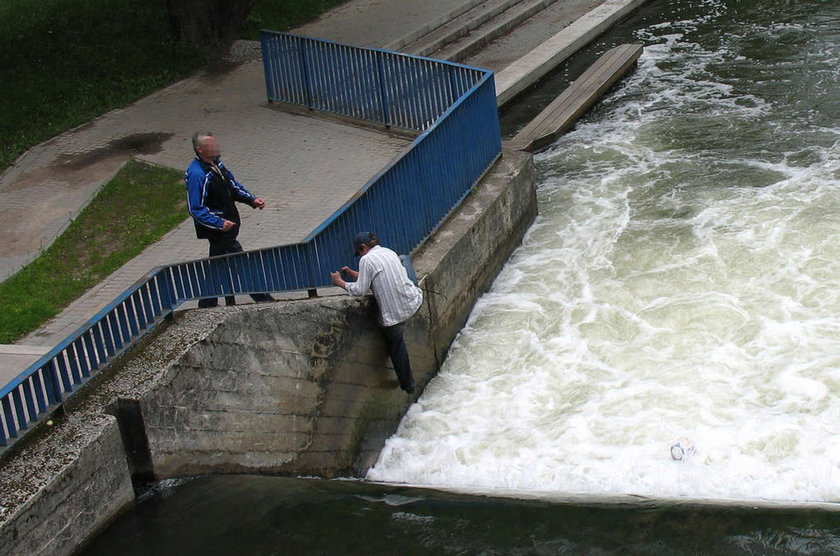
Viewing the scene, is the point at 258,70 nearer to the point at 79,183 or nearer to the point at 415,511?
the point at 79,183

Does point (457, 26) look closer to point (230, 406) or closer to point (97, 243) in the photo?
point (97, 243)

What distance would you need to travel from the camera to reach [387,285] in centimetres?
858

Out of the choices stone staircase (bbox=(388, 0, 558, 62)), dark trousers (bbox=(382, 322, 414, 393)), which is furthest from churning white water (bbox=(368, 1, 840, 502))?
stone staircase (bbox=(388, 0, 558, 62))

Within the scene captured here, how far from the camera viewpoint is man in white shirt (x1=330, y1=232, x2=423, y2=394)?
334 inches

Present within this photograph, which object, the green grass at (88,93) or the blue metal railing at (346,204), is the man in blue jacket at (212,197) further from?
the green grass at (88,93)

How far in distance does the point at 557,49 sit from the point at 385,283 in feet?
37.5

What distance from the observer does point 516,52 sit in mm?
19031

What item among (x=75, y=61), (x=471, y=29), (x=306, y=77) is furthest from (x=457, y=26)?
(x=75, y=61)

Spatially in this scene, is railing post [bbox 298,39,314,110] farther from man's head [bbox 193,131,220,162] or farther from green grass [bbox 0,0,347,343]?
man's head [bbox 193,131,220,162]

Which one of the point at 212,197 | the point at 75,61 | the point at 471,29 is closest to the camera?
the point at 212,197

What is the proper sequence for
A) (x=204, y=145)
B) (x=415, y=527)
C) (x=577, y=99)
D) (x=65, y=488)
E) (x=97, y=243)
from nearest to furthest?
1. (x=65, y=488)
2. (x=415, y=527)
3. (x=204, y=145)
4. (x=97, y=243)
5. (x=577, y=99)

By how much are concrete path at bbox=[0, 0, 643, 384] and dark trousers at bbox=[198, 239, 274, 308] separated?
1.32 m

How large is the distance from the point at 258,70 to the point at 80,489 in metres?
11.4

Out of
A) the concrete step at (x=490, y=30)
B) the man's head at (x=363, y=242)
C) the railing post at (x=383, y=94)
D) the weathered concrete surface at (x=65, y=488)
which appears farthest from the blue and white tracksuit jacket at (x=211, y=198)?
the concrete step at (x=490, y=30)
